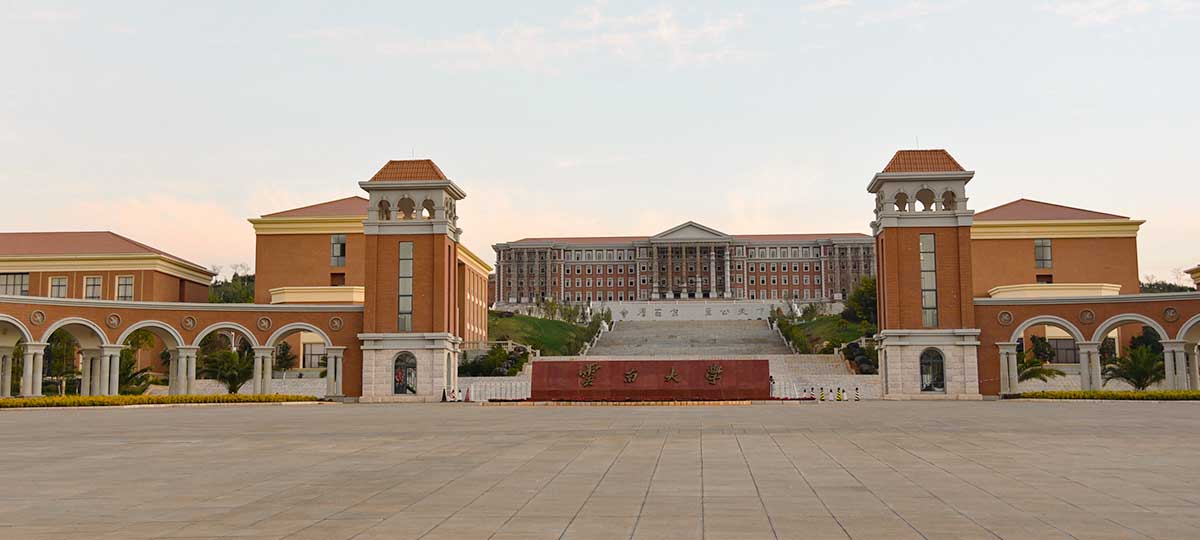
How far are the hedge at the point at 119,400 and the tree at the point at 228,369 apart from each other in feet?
20.2

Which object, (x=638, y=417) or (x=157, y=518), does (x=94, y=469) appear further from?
(x=638, y=417)

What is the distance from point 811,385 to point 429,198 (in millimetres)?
17838

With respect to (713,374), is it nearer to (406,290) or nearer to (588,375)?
(588,375)

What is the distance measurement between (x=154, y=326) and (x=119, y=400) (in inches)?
284

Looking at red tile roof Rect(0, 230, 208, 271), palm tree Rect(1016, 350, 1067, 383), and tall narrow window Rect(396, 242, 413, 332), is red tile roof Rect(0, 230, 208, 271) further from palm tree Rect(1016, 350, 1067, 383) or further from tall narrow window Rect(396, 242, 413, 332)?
palm tree Rect(1016, 350, 1067, 383)

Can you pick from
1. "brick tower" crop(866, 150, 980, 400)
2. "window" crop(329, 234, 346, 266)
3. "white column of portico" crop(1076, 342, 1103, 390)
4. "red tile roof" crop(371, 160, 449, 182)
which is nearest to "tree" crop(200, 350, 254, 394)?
"red tile roof" crop(371, 160, 449, 182)

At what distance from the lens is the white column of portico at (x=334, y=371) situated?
146 ft

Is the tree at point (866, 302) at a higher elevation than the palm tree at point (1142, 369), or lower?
higher

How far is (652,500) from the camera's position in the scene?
11.2 metres

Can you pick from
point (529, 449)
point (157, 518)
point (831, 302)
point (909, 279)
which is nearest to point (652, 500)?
point (157, 518)

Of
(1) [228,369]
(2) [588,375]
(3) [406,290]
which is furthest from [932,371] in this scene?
(1) [228,369]

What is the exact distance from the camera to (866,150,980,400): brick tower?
42719mm

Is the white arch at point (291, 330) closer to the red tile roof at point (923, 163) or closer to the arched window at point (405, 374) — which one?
the arched window at point (405, 374)

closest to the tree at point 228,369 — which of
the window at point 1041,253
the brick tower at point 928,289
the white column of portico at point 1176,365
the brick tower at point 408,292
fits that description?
the brick tower at point 408,292
